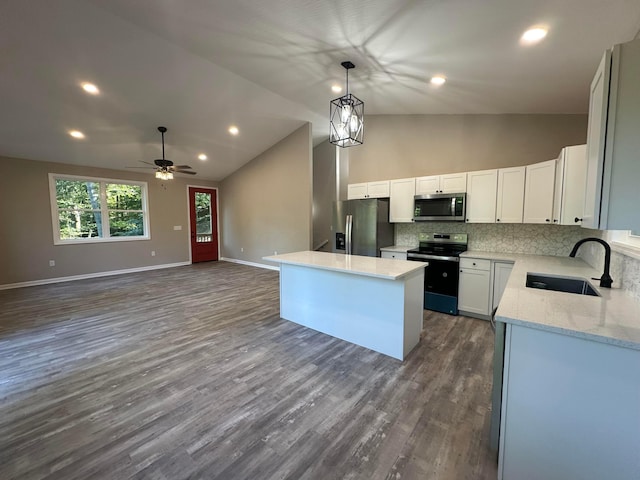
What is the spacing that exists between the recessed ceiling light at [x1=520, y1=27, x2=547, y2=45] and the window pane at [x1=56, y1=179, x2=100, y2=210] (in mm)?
8184

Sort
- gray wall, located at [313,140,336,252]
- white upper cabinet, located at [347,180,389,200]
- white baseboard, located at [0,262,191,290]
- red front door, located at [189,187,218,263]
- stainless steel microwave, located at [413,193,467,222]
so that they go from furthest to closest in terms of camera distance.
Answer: red front door, located at [189,187,218,263] → gray wall, located at [313,140,336,252] → white baseboard, located at [0,262,191,290] → white upper cabinet, located at [347,180,389,200] → stainless steel microwave, located at [413,193,467,222]

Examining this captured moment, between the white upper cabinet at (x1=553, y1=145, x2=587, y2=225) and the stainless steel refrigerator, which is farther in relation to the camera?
the stainless steel refrigerator

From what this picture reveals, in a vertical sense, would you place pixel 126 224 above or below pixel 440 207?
below

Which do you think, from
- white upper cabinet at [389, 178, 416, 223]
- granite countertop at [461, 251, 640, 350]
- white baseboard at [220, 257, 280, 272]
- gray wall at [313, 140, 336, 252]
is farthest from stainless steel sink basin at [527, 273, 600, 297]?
gray wall at [313, 140, 336, 252]

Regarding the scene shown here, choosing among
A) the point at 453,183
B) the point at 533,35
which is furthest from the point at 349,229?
the point at 533,35

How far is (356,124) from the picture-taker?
297 cm

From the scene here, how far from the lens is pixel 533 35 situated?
2.05 m

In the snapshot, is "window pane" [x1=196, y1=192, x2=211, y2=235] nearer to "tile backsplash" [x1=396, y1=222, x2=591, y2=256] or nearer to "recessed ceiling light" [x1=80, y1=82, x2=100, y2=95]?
"recessed ceiling light" [x1=80, y1=82, x2=100, y2=95]

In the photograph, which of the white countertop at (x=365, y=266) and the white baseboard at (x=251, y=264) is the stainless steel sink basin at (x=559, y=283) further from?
the white baseboard at (x=251, y=264)

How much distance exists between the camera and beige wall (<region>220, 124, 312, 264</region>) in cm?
624

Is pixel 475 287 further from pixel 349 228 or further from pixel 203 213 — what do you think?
pixel 203 213

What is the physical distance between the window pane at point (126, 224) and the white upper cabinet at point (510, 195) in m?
8.05

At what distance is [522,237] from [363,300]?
2.57m

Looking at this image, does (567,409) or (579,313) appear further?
(579,313)
